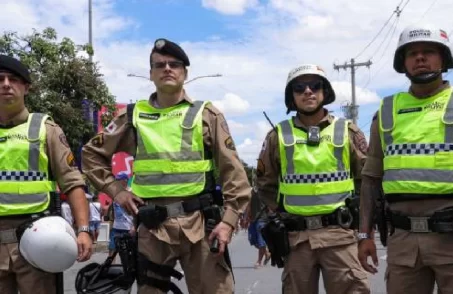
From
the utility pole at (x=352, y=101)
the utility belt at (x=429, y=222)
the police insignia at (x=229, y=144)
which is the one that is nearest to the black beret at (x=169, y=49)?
the police insignia at (x=229, y=144)

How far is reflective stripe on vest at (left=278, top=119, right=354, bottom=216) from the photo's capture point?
4.84 metres

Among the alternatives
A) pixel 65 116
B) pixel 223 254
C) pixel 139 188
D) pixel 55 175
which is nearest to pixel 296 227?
pixel 223 254

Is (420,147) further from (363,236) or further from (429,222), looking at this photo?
(363,236)

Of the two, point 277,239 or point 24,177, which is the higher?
point 24,177

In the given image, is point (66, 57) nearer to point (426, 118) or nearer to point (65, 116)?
point (65, 116)

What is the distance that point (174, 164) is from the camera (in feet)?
14.5

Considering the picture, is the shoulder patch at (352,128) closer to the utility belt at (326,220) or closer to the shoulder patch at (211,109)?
the utility belt at (326,220)

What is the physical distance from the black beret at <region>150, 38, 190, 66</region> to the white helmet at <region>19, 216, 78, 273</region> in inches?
52.5

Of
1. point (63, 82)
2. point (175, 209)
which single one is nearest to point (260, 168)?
point (175, 209)

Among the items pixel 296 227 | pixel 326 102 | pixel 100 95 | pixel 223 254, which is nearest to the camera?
pixel 223 254

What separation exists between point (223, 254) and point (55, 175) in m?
1.26

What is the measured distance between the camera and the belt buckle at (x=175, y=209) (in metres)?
4.41

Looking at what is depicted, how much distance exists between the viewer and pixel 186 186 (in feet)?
14.5

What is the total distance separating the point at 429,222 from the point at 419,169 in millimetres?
309
